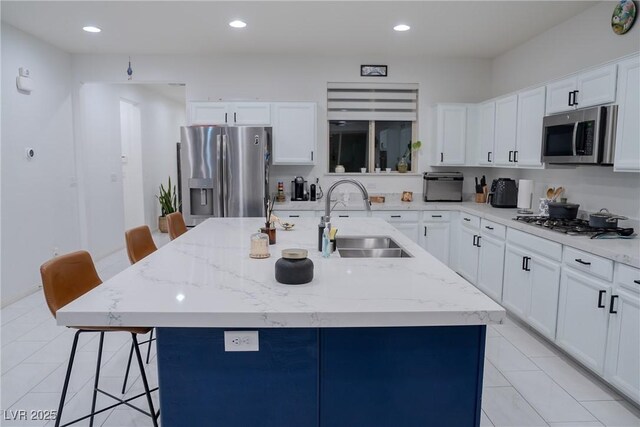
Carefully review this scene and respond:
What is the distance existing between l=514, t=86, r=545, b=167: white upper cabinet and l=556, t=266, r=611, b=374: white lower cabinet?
4.44ft

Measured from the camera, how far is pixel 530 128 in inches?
149

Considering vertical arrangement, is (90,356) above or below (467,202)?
below

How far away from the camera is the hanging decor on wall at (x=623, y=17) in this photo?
3086mm

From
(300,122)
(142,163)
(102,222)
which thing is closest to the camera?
(300,122)

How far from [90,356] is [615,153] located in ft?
12.7

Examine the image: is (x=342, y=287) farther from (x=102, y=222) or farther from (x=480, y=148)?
(x=102, y=222)

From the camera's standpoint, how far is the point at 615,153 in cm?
275

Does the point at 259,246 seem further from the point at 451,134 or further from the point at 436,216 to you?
the point at 451,134

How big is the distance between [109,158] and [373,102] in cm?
386

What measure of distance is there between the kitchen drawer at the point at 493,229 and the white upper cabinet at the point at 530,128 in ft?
2.12

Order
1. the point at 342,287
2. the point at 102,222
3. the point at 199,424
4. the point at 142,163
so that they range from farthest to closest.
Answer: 1. the point at 142,163
2. the point at 102,222
3. the point at 342,287
4. the point at 199,424

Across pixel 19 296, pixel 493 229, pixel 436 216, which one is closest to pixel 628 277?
pixel 493 229

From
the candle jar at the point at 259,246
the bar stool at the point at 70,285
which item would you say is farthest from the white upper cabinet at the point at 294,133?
the bar stool at the point at 70,285

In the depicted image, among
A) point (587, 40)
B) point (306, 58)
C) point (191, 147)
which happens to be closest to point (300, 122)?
point (306, 58)
